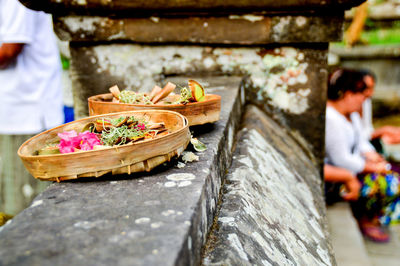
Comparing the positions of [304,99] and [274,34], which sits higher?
[274,34]

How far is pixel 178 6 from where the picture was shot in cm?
219

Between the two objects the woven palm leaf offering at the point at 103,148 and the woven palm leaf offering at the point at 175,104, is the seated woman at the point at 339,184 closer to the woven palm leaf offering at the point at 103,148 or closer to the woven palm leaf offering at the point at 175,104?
the woven palm leaf offering at the point at 175,104

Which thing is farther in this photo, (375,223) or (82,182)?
(375,223)

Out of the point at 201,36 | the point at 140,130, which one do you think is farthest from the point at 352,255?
the point at 140,130

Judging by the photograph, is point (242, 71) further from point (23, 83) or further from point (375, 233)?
point (375, 233)

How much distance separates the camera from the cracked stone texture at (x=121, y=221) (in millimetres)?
684

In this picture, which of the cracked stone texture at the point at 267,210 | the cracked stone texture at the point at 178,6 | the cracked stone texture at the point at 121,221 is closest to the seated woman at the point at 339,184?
the cracked stone texture at the point at 267,210

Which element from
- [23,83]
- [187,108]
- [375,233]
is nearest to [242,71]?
[187,108]

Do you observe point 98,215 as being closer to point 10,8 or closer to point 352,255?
point 10,8

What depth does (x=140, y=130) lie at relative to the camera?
1110 millimetres

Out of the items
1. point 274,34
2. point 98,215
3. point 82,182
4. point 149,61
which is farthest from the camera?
point 149,61

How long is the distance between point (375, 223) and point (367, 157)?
0.70 metres

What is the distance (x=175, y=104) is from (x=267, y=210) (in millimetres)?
488

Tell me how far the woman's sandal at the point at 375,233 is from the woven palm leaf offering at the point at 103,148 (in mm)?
3267
